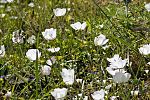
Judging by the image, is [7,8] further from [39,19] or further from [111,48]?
[111,48]

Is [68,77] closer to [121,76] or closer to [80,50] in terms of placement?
[121,76]

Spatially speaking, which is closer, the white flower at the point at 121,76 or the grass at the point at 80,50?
the white flower at the point at 121,76

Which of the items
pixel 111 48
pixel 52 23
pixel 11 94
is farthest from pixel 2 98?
pixel 52 23

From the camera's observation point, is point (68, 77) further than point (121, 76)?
Yes

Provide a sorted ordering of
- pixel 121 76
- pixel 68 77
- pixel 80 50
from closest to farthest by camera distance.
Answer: pixel 121 76, pixel 68 77, pixel 80 50

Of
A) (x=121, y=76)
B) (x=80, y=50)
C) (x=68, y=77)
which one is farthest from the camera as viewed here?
(x=80, y=50)

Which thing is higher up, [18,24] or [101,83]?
[18,24]

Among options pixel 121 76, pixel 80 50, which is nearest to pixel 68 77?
pixel 121 76

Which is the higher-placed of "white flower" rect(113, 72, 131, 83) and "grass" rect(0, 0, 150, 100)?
"grass" rect(0, 0, 150, 100)
